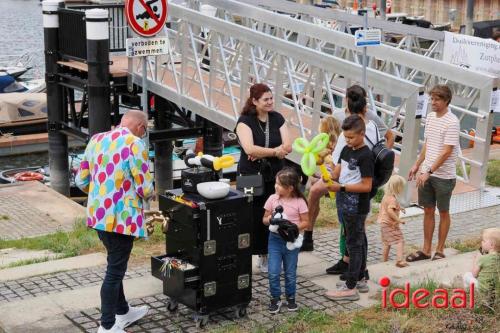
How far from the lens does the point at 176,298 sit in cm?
664

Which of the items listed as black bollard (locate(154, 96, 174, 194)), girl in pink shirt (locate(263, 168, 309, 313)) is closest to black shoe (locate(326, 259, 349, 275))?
girl in pink shirt (locate(263, 168, 309, 313))

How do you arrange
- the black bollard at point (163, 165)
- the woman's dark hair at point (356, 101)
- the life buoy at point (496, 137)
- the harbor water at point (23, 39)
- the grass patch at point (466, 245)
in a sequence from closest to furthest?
1. the woman's dark hair at point (356, 101)
2. the grass patch at point (466, 245)
3. the black bollard at point (163, 165)
4. the life buoy at point (496, 137)
5. the harbor water at point (23, 39)

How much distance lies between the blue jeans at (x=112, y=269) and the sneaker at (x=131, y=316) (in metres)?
0.19

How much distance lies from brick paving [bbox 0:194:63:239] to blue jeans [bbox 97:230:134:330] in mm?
5296

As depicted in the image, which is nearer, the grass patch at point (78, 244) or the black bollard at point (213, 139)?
the grass patch at point (78, 244)

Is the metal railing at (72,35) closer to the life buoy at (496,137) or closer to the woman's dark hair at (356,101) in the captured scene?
the woman's dark hair at (356,101)

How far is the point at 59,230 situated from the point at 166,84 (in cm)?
397

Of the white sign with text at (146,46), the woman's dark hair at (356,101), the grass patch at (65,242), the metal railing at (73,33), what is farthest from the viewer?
the metal railing at (73,33)

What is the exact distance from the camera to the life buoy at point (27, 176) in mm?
19422

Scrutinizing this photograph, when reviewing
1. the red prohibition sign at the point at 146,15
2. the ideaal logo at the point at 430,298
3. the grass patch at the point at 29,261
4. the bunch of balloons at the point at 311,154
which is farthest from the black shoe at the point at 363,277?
the red prohibition sign at the point at 146,15

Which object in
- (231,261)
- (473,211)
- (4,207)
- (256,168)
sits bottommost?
(4,207)

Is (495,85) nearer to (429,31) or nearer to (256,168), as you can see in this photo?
(256,168)

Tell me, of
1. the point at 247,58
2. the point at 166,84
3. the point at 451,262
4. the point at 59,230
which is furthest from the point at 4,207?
the point at 451,262

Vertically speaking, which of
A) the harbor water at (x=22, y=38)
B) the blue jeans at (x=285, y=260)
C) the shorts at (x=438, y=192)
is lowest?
the harbor water at (x=22, y=38)
